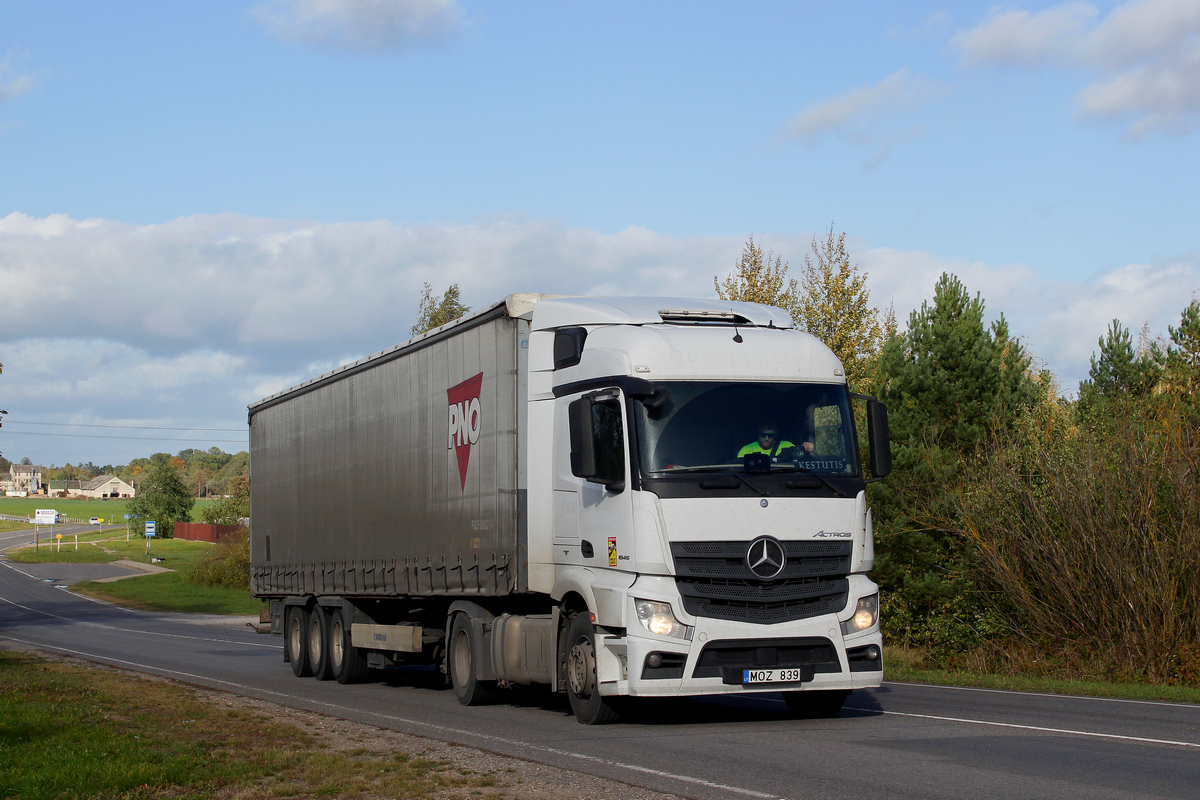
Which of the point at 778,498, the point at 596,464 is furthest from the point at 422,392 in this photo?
the point at 778,498

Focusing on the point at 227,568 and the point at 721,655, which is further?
the point at 227,568

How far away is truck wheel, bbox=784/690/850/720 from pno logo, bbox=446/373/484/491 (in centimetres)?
437

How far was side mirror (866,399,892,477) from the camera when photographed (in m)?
11.6

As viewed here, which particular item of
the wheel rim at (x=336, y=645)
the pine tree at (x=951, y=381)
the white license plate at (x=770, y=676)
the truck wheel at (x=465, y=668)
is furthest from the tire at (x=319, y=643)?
the pine tree at (x=951, y=381)

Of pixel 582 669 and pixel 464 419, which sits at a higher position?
pixel 464 419

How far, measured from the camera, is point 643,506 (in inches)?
424

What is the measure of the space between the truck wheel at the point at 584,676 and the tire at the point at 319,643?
7.98m

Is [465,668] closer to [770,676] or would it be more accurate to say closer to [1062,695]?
[770,676]

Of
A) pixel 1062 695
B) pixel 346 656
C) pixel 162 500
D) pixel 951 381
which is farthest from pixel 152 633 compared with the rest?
pixel 162 500

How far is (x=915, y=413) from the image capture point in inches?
1003

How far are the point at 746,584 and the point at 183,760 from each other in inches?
186

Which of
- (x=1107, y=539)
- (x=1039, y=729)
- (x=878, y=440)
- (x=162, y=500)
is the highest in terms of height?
(x=162, y=500)

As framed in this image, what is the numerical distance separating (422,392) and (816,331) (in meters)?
27.1

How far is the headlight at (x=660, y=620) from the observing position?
34.9 ft
